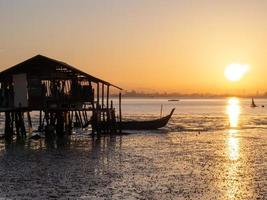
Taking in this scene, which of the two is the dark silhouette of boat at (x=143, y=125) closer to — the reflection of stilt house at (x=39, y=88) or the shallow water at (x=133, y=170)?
the reflection of stilt house at (x=39, y=88)

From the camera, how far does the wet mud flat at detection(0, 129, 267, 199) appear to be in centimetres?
1489

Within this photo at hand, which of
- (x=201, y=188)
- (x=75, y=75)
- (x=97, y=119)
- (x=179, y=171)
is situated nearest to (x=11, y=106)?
(x=75, y=75)

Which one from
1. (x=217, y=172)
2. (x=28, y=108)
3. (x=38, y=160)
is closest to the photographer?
(x=217, y=172)

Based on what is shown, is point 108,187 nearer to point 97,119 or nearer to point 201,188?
point 201,188

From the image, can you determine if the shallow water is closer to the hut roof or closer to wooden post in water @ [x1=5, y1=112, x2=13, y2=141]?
wooden post in water @ [x1=5, y1=112, x2=13, y2=141]

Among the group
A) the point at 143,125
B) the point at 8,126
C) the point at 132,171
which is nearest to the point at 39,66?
the point at 8,126

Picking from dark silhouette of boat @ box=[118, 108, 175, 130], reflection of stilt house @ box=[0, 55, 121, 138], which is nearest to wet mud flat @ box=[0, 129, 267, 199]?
reflection of stilt house @ box=[0, 55, 121, 138]

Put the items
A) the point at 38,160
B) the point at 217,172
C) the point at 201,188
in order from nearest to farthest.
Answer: the point at 201,188 → the point at 217,172 → the point at 38,160

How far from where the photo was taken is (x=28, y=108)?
32312 millimetres

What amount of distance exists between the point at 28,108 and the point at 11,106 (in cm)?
131

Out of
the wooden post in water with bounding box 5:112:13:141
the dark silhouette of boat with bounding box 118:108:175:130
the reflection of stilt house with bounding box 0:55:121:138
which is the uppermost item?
the reflection of stilt house with bounding box 0:55:121:138

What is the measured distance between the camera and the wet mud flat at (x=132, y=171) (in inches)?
586

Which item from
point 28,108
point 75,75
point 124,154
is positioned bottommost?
point 124,154

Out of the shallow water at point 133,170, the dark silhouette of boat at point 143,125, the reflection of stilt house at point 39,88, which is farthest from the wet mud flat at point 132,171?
the dark silhouette of boat at point 143,125
